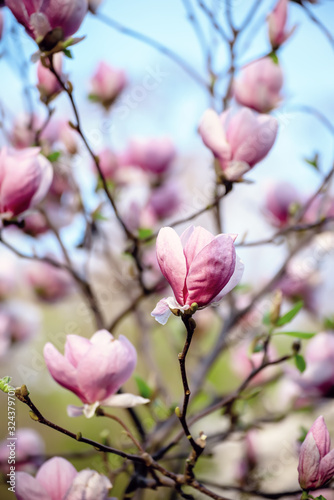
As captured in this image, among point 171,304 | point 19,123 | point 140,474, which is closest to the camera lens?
point 171,304

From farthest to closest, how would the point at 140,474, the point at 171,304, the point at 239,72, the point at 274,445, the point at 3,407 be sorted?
the point at 3,407 → the point at 274,445 → the point at 239,72 → the point at 140,474 → the point at 171,304

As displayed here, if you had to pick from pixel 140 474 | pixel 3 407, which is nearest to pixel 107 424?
pixel 3 407

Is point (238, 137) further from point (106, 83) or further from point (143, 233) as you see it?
point (106, 83)

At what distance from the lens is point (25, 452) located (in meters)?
0.79

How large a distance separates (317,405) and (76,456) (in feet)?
1.77

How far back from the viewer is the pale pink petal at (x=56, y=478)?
490 millimetres

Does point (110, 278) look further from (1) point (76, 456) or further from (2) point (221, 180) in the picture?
(2) point (221, 180)

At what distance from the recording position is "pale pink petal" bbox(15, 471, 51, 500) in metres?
0.48

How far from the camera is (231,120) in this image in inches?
23.9

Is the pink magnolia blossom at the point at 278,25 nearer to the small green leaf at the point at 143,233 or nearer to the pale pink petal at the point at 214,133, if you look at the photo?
the pale pink petal at the point at 214,133

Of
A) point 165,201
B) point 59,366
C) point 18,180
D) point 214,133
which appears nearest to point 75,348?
point 59,366

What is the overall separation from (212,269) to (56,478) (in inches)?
11.9

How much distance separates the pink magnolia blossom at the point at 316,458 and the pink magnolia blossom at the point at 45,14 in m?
0.53

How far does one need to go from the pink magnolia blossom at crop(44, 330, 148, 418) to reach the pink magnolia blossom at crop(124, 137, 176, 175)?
748 mm
